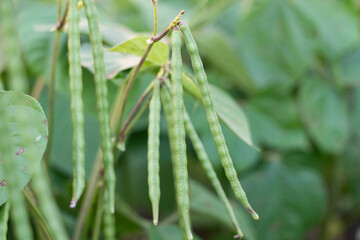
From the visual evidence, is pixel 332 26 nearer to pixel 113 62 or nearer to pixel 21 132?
pixel 113 62

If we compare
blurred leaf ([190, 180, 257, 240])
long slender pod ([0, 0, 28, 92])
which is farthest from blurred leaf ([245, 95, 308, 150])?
long slender pod ([0, 0, 28, 92])

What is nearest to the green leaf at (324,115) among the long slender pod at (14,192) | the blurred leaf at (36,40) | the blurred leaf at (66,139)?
the blurred leaf at (66,139)

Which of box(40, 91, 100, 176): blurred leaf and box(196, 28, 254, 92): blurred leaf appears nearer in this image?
box(40, 91, 100, 176): blurred leaf

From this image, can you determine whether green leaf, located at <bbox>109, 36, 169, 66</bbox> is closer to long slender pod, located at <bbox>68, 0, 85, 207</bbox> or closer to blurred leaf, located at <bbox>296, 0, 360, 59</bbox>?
long slender pod, located at <bbox>68, 0, 85, 207</bbox>

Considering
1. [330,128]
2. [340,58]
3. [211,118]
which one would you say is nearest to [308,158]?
[330,128]

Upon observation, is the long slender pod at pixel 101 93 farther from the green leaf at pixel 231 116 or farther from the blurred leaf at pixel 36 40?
the blurred leaf at pixel 36 40

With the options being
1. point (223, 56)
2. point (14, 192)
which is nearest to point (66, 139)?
point (223, 56)
